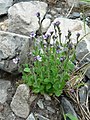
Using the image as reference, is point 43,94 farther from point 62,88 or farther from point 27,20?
point 27,20

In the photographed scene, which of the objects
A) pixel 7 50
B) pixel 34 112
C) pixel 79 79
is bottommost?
pixel 34 112

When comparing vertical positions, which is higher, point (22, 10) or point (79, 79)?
point (22, 10)

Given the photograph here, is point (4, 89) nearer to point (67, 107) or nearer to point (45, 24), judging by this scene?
point (67, 107)

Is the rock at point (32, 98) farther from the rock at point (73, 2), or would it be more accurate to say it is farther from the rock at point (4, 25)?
the rock at point (73, 2)

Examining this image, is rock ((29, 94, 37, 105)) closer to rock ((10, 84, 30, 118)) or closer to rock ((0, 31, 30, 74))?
rock ((10, 84, 30, 118))

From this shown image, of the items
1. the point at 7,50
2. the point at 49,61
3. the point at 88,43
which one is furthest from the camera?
the point at 88,43

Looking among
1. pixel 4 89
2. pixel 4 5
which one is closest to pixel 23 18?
pixel 4 5

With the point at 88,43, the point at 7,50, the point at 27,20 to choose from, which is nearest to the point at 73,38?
the point at 88,43
